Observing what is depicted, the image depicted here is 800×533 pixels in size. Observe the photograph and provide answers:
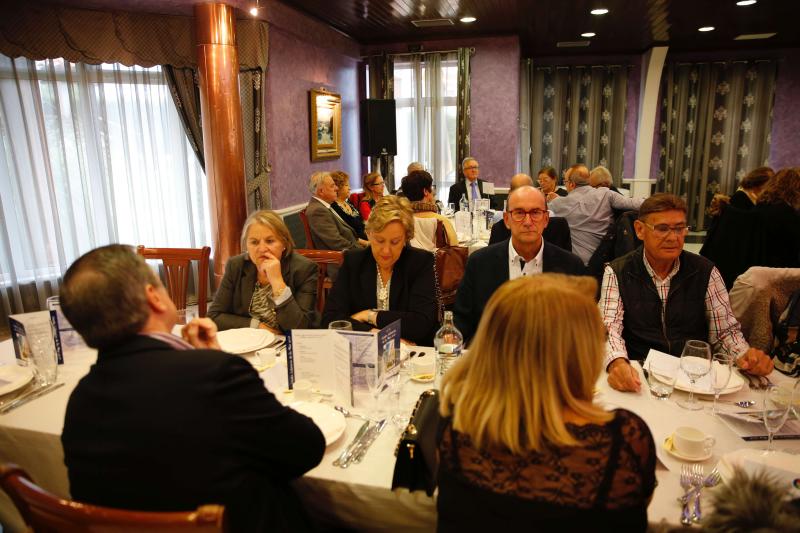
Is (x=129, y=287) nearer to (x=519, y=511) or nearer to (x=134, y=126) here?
(x=519, y=511)

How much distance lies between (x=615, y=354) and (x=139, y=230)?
4789 mm

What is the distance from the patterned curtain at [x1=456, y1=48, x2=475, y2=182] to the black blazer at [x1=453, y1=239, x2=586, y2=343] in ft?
16.7

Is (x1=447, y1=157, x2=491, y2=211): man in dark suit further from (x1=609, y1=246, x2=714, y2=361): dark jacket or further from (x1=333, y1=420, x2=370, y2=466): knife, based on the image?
(x1=333, y1=420, x2=370, y2=466): knife

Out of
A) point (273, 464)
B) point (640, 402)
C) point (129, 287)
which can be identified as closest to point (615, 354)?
point (640, 402)

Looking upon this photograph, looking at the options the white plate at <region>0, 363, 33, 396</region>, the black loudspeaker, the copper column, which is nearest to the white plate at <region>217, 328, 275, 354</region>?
the white plate at <region>0, 363, 33, 396</region>

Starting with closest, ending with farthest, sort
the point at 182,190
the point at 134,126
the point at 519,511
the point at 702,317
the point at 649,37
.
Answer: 1. the point at 519,511
2. the point at 702,317
3. the point at 134,126
4. the point at 182,190
5. the point at 649,37

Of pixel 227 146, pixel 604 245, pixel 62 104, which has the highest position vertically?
pixel 62 104

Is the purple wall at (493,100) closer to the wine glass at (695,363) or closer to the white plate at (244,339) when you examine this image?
the white plate at (244,339)

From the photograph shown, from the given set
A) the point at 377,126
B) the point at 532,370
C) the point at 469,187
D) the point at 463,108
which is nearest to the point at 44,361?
the point at 532,370

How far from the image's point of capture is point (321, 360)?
175cm

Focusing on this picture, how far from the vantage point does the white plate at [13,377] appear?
6.17 feet

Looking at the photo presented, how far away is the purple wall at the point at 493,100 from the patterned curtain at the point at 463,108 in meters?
0.10

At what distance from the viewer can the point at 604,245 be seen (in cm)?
472

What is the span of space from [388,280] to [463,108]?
18.3 feet
